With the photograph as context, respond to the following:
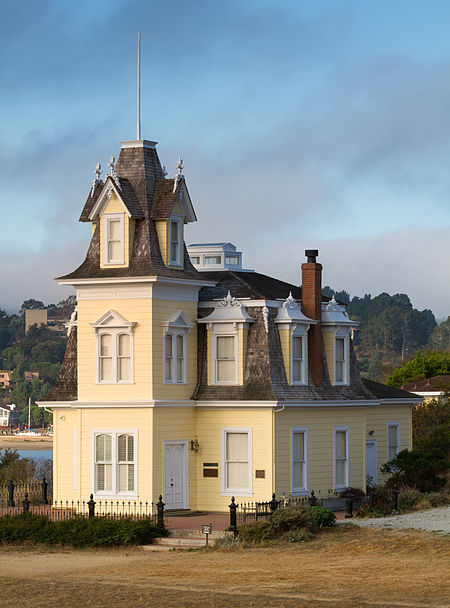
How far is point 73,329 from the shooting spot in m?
43.9

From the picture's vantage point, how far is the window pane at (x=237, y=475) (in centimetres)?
4000

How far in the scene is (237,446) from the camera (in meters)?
40.3

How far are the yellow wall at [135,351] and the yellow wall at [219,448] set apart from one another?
2918 mm

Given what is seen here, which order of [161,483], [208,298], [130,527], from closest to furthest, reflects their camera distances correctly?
1. [130,527]
2. [161,483]
3. [208,298]

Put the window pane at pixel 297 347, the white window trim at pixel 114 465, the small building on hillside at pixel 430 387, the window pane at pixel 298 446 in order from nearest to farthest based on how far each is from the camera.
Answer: the white window trim at pixel 114 465 < the window pane at pixel 298 446 < the window pane at pixel 297 347 < the small building on hillside at pixel 430 387

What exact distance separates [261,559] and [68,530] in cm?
648

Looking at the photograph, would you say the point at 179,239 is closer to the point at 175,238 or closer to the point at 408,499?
the point at 175,238

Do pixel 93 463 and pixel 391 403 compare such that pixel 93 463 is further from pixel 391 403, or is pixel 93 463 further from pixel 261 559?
pixel 391 403

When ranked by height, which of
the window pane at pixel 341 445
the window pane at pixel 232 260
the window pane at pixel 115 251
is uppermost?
the window pane at pixel 232 260

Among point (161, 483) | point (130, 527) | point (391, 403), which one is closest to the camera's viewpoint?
point (130, 527)

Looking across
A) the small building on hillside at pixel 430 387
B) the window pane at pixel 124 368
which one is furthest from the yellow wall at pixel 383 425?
the small building on hillside at pixel 430 387

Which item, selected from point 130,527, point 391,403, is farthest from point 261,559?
point 391,403

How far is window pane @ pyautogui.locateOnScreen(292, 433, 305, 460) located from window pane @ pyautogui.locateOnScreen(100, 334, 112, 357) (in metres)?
6.68

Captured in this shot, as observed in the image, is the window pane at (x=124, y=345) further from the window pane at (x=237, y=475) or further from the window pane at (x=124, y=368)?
the window pane at (x=237, y=475)
